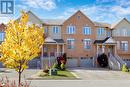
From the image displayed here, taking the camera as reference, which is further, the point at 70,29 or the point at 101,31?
the point at 101,31

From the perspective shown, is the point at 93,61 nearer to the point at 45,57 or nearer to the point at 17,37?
the point at 45,57

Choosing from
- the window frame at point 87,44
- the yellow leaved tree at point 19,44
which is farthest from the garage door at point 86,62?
the yellow leaved tree at point 19,44

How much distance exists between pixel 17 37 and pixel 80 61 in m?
38.0

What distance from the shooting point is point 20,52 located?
15.1 meters

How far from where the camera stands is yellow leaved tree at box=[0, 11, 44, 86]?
15.1 metres

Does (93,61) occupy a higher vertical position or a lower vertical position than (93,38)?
lower

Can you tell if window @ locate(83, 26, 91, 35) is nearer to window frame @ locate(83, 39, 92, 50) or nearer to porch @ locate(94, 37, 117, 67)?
window frame @ locate(83, 39, 92, 50)

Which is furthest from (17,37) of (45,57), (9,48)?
(45,57)

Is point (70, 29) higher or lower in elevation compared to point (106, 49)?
higher

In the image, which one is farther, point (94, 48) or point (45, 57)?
point (94, 48)

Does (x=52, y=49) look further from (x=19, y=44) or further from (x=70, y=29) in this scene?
(x=19, y=44)

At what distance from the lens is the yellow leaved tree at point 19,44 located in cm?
1514

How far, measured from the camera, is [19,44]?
600 inches

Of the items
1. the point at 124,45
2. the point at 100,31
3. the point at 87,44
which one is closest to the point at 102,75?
the point at 87,44
